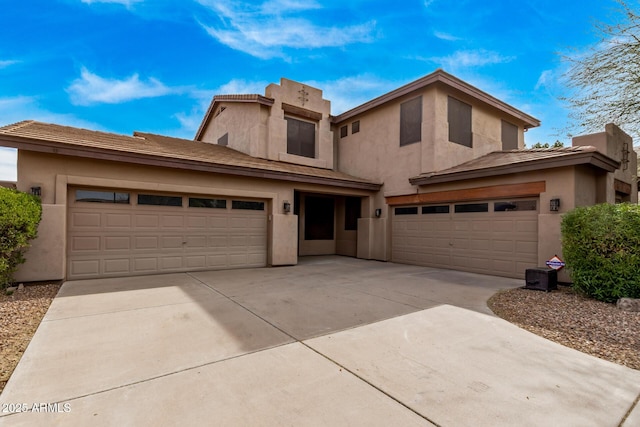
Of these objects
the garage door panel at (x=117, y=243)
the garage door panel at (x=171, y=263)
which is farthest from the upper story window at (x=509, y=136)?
the garage door panel at (x=117, y=243)

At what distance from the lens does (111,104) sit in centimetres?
1580

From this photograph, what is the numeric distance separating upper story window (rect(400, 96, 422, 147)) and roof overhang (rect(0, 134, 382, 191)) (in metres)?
2.87

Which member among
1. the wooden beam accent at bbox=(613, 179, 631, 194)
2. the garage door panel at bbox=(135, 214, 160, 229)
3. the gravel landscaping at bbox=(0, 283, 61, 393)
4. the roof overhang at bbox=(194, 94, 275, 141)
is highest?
the roof overhang at bbox=(194, 94, 275, 141)

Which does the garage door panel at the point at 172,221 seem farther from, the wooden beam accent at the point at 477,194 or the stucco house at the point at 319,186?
the wooden beam accent at the point at 477,194

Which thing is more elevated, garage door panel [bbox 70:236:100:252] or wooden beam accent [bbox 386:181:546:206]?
wooden beam accent [bbox 386:181:546:206]

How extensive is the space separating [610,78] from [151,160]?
13.2 metres

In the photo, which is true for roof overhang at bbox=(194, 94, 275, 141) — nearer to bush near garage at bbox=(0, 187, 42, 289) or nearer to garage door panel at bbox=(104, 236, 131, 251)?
garage door panel at bbox=(104, 236, 131, 251)

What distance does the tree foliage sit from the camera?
8.09 meters

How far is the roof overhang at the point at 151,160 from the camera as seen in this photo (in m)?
6.43

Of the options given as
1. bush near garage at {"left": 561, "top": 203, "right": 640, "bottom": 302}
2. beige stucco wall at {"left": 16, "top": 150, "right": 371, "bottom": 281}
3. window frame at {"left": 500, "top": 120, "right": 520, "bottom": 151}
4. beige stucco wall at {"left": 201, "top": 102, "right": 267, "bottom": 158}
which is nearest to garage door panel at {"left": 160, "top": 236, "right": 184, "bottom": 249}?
beige stucco wall at {"left": 16, "top": 150, "right": 371, "bottom": 281}

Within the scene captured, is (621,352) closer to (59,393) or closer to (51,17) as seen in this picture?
(59,393)

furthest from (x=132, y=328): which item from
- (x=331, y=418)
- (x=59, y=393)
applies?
(x=331, y=418)

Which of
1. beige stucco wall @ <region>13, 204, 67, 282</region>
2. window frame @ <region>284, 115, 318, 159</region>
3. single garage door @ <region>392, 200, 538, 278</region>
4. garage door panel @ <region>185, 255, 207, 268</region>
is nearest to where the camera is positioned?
beige stucco wall @ <region>13, 204, 67, 282</region>

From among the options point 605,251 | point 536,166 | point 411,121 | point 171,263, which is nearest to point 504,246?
point 536,166
